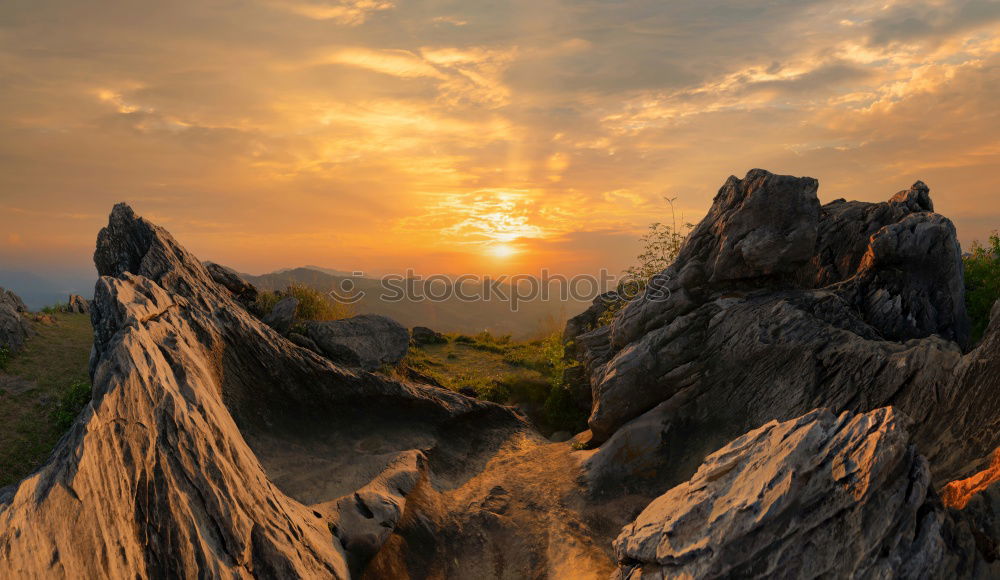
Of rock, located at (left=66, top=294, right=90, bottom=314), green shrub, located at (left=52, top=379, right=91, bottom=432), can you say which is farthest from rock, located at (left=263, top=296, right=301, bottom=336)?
rock, located at (left=66, top=294, right=90, bottom=314)

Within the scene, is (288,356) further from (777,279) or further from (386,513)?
(777,279)

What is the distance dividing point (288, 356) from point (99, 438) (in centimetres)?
973

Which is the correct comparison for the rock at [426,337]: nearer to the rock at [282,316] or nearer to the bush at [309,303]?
the bush at [309,303]

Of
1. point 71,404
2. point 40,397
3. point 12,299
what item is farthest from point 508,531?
point 12,299

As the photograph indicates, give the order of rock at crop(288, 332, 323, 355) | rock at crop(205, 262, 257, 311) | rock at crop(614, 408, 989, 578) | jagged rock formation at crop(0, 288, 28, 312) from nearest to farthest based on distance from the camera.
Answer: rock at crop(614, 408, 989, 578)
jagged rock formation at crop(0, 288, 28, 312)
rock at crop(288, 332, 323, 355)
rock at crop(205, 262, 257, 311)

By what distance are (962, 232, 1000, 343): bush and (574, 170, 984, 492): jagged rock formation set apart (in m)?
1.53

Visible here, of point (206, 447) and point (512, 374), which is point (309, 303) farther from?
point (206, 447)

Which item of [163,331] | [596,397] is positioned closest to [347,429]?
[163,331]

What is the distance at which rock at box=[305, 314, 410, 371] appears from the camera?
70.0 feet

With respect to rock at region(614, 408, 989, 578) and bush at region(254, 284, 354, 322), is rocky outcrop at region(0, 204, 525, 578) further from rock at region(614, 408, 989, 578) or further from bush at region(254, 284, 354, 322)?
rock at region(614, 408, 989, 578)

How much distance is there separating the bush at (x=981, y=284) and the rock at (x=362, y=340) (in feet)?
65.2

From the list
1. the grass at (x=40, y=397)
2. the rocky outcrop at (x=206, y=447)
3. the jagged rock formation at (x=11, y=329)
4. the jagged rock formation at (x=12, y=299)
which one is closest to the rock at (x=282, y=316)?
the rocky outcrop at (x=206, y=447)

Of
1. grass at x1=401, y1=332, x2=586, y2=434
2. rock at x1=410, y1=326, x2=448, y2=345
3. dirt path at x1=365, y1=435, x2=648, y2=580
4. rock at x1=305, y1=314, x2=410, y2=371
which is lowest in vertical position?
dirt path at x1=365, y1=435, x2=648, y2=580

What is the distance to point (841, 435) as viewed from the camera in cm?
881
